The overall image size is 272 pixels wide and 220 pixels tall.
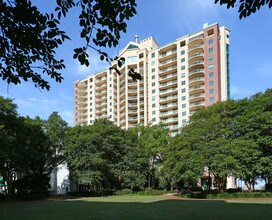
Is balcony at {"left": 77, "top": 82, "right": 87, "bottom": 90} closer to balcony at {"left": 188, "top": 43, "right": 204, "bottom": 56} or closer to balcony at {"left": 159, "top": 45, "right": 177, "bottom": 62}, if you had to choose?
balcony at {"left": 159, "top": 45, "right": 177, "bottom": 62}

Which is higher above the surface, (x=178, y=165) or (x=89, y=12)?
(x=89, y=12)

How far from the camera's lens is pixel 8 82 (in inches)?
277

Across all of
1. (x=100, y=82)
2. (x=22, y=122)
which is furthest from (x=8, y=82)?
(x=100, y=82)

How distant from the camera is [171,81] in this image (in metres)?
94.1

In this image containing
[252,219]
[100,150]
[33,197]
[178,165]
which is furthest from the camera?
[100,150]

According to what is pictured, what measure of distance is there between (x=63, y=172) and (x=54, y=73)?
50.0 m

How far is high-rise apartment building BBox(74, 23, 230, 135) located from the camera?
3297 inches

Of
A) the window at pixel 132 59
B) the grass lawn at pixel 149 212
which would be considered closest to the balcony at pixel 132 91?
the window at pixel 132 59

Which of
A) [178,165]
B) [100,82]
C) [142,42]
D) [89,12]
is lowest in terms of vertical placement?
[178,165]

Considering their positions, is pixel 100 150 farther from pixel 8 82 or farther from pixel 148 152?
pixel 8 82

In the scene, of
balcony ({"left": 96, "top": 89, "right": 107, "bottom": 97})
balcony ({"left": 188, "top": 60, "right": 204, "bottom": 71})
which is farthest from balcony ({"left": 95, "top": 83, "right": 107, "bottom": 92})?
balcony ({"left": 188, "top": 60, "right": 204, "bottom": 71})

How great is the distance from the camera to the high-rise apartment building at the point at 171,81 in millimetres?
83750

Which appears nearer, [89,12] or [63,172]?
[89,12]

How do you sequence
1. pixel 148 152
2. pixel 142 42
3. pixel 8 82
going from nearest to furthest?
pixel 8 82 → pixel 148 152 → pixel 142 42
